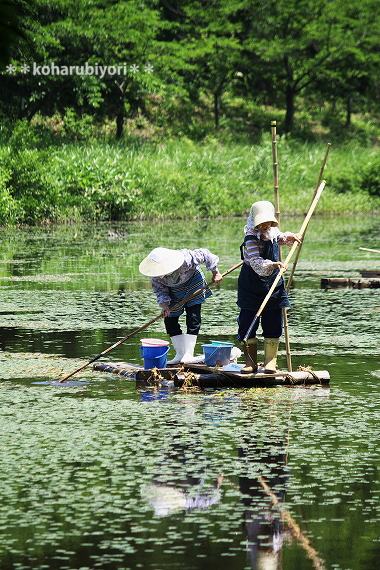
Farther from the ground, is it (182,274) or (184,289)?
(182,274)

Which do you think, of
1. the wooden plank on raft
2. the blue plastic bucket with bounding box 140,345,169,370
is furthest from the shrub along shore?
the wooden plank on raft

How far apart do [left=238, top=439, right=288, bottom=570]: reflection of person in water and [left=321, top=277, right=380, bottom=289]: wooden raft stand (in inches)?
330

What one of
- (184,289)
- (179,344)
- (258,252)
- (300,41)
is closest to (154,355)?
(179,344)

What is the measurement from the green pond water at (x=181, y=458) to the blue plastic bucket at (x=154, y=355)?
20 centimetres

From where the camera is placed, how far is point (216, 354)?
7.84m

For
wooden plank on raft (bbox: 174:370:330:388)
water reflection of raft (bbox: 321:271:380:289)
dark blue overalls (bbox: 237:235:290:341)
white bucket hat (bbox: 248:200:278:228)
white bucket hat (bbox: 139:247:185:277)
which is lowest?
water reflection of raft (bbox: 321:271:380:289)

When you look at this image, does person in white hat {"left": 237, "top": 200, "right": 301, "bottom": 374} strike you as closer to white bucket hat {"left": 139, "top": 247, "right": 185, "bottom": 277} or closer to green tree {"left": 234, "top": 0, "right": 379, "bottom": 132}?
white bucket hat {"left": 139, "top": 247, "right": 185, "bottom": 277}

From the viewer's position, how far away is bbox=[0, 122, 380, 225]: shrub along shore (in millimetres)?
25219

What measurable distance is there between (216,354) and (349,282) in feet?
22.2

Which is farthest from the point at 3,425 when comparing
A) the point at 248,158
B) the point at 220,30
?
the point at 220,30

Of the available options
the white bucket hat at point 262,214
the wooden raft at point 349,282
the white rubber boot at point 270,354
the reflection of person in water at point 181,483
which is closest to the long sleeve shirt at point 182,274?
the white bucket hat at point 262,214

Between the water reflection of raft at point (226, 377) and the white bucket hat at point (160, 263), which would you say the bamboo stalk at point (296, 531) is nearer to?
the water reflection of raft at point (226, 377)

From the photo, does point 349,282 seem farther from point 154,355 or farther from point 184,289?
point 154,355

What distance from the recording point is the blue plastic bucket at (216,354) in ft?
25.5
